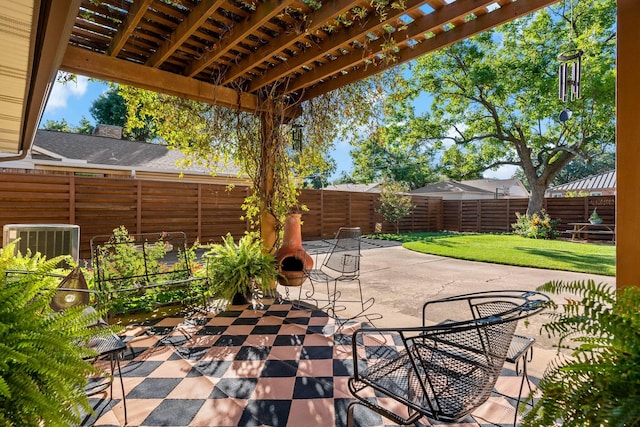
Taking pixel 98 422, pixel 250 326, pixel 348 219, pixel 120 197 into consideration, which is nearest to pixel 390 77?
pixel 250 326

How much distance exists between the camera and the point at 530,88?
1120 centimetres

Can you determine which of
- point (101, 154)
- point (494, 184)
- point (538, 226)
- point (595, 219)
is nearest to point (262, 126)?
point (101, 154)

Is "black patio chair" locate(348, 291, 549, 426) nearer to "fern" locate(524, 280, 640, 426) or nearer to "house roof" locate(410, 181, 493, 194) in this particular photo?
"fern" locate(524, 280, 640, 426)

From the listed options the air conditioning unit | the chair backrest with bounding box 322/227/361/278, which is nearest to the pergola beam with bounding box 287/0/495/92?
the chair backrest with bounding box 322/227/361/278

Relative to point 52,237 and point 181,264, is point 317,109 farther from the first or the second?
point 52,237

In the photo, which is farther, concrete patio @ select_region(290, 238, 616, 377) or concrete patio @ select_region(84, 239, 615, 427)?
concrete patio @ select_region(290, 238, 616, 377)

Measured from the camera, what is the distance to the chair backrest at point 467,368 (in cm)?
117

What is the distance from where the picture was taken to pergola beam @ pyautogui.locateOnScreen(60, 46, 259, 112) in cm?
270

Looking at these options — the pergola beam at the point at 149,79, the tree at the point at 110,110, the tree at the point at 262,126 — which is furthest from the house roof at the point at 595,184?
the tree at the point at 110,110

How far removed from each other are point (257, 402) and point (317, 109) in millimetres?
3295

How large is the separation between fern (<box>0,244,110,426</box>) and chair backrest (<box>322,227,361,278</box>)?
2.90m

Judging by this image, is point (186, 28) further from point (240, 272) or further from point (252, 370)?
point (252, 370)

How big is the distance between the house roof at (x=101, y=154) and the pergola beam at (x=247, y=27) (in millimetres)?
5618

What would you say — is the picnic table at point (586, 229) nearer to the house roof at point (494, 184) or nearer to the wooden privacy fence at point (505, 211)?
the wooden privacy fence at point (505, 211)
